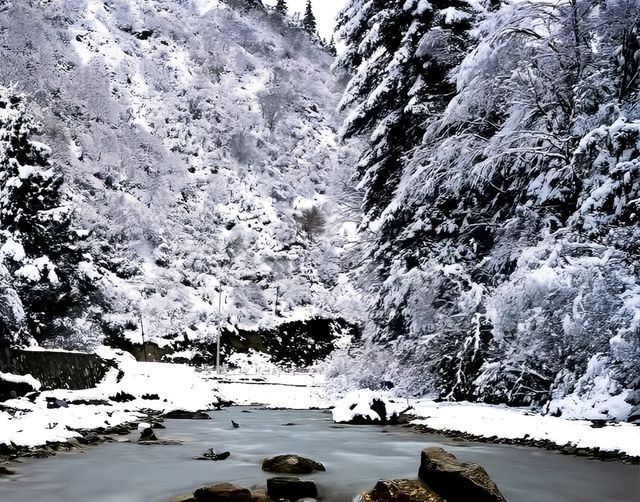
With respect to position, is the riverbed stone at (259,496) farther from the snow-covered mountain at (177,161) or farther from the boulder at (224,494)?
the snow-covered mountain at (177,161)

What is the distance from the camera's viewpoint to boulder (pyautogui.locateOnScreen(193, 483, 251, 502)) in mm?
4242

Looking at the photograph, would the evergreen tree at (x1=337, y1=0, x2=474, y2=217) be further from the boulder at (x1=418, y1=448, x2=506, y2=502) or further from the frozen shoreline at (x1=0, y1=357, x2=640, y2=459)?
the boulder at (x1=418, y1=448, x2=506, y2=502)

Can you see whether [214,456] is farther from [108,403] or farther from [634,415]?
[108,403]

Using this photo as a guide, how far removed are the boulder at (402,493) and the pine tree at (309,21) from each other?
97.2 metres

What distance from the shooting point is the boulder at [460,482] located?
4168 millimetres

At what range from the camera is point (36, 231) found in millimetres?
19359

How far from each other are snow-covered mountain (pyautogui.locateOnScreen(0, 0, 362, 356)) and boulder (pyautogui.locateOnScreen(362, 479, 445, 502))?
15.0 meters

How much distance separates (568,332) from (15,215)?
17.7 m

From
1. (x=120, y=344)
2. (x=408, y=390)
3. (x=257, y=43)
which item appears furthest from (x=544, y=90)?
(x=257, y=43)

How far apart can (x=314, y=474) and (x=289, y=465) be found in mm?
273

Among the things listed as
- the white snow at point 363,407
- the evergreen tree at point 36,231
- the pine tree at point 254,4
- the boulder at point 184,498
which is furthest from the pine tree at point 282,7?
the boulder at point 184,498

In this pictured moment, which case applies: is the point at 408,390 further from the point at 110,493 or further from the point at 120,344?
the point at 120,344

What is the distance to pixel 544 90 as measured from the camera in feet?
36.3

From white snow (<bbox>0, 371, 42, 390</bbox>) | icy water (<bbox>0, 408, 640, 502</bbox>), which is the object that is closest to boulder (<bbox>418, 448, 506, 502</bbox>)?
icy water (<bbox>0, 408, 640, 502</bbox>)
